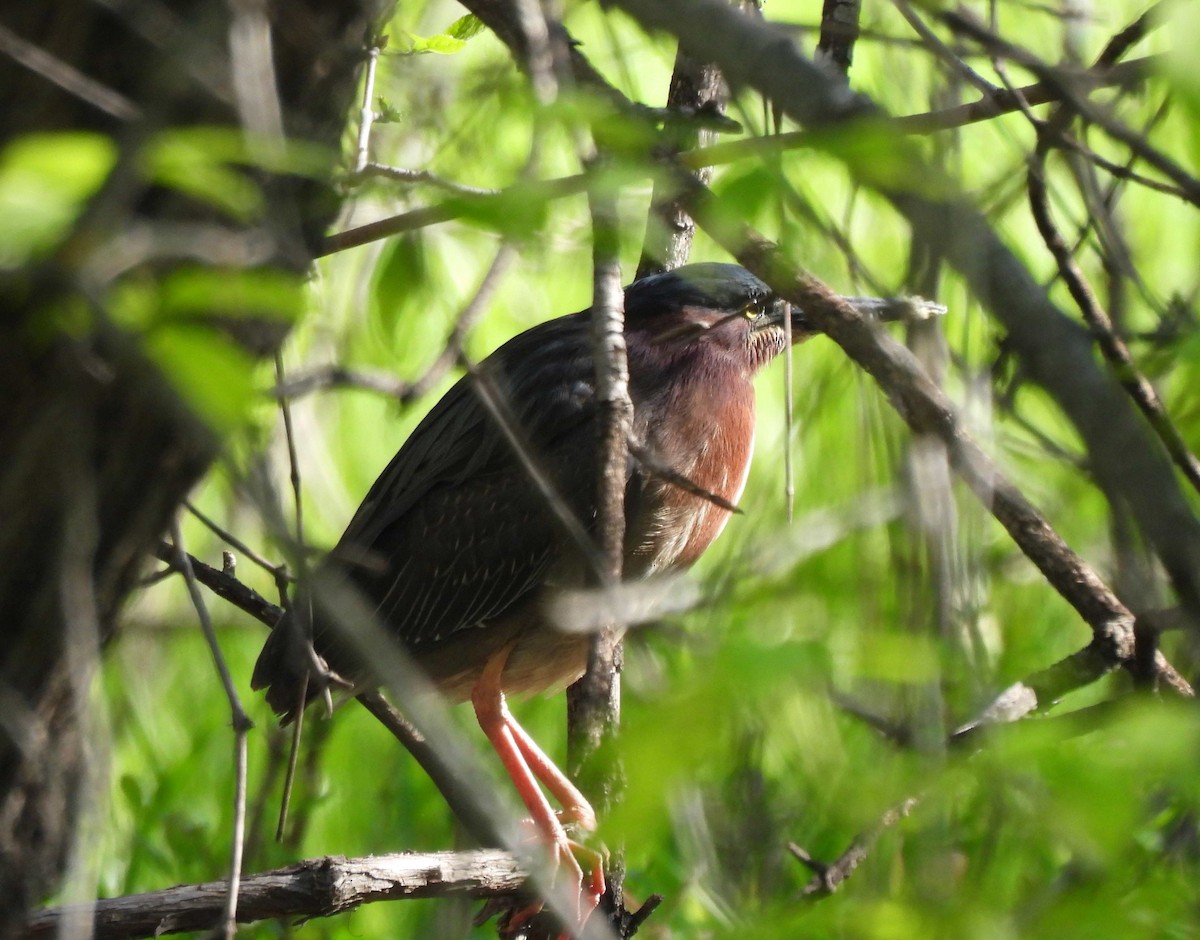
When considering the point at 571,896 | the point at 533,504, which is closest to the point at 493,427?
the point at 533,504

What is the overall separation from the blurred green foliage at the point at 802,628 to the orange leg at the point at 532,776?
36 centimetres

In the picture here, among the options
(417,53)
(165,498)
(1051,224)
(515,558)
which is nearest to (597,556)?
(165,498)

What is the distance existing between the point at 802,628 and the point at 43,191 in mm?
1017

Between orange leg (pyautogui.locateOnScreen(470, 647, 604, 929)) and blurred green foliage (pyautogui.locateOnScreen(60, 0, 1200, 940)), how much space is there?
1.18 ft

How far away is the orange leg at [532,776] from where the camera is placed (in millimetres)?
3396

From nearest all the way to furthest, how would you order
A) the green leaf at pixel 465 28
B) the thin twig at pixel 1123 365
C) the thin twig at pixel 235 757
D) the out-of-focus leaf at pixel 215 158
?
→ the out-of-focus leaf at pixel 215 158
the thin twig at pixel 235 757
the thin twig at pixel 1123 365
the green leaf at pixel 465 28

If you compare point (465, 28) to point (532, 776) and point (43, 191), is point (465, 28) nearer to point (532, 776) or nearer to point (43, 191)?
point (43, 191)

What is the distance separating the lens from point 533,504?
3.68 meters

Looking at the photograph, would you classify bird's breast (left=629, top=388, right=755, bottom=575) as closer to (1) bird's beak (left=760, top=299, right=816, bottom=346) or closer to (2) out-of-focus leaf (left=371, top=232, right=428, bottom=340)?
(1) bird's beak (left=760, top=299, right=816, bottom=346)

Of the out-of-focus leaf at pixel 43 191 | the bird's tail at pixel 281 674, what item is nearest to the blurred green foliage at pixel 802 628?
the out-of-focus leaf at pixel 43 191

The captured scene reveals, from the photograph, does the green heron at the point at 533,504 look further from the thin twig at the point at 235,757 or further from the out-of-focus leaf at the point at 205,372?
the out-of-focus leaf at the point at 205,372

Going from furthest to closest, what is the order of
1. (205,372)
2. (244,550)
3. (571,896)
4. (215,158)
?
(571,896), (244,550), (215,158), (205,372)

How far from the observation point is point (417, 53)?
255cm

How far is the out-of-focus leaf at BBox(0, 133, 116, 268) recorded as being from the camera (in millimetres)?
1057
